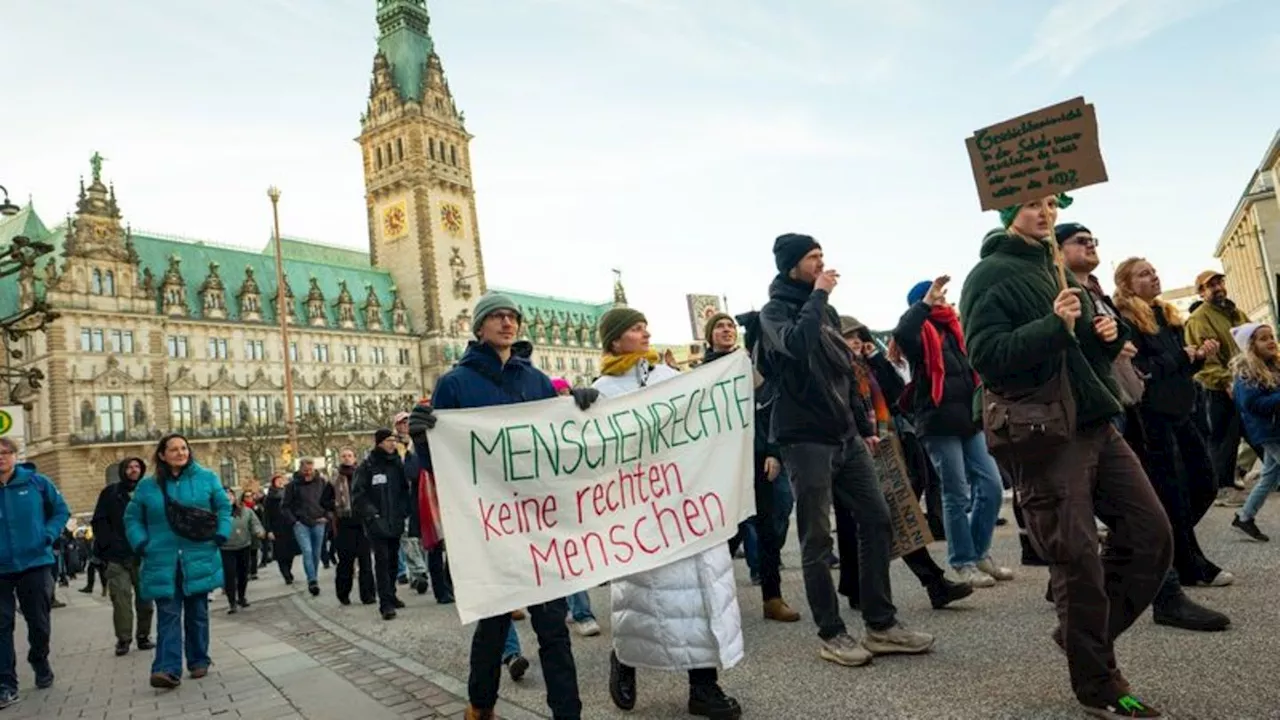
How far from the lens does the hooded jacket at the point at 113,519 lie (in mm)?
9531

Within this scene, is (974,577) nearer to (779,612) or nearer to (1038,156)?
(779,612)

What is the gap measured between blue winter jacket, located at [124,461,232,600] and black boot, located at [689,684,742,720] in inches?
184

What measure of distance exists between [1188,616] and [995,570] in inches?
79.9

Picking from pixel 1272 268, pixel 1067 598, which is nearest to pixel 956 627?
pixel 1067 598

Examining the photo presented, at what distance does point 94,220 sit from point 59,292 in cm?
605

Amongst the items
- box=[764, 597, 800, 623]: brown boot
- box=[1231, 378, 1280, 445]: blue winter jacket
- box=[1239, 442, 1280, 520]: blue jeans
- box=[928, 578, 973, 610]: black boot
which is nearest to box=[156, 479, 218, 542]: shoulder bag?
box=[764, 597, 800, 623]: brown boot

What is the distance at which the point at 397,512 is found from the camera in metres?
10.3

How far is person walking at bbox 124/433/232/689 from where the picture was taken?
7.00m

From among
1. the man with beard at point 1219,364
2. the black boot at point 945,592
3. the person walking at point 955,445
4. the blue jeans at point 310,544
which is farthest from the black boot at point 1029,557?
the blue jeans at point 310,544

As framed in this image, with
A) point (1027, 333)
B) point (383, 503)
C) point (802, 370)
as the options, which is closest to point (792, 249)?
point (802, 370)

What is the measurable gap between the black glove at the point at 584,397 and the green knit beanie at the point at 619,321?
0.46 metres

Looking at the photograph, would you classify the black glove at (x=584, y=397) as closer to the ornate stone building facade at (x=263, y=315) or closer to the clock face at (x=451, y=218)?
the ornate stone building facade at (x=263, y=315)

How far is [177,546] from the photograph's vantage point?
7199mm

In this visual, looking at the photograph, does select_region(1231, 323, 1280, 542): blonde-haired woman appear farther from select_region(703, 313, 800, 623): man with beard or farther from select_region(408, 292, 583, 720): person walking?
select_region(408, 292, 583, 720): person walking
